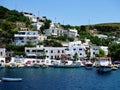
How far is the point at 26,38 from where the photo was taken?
3716 inches

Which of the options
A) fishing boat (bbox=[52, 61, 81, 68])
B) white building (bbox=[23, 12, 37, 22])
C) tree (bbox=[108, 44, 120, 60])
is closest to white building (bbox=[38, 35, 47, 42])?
fishing boat (bbox=[52, 61, 81, 68])

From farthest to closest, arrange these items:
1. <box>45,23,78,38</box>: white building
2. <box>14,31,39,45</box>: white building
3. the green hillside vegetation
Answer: <box>45,23,78,38</box>: white building
the green hillside vegetation
<box>14,31,39,45</box>: white building

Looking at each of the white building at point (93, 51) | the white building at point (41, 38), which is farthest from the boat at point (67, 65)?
the white building at point (41, 38)

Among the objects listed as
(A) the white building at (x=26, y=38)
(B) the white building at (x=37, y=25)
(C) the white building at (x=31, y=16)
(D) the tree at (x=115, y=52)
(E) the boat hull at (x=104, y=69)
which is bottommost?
(E) the boat hull at (x=104, y=69)

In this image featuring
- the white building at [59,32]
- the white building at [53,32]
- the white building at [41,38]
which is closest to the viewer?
the white building at [41,38]

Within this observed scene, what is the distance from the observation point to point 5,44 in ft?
310

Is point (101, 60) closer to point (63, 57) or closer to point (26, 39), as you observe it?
point (63, 57)

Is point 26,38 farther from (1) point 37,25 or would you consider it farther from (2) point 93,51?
(2) point 93,51

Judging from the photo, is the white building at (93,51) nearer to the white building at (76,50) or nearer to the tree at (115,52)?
the white building at (76,50)

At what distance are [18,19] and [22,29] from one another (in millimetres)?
8783

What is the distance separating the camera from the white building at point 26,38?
9381 centimetres

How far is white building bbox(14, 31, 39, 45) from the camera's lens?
308ft

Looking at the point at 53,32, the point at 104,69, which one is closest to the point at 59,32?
the point at 53,32

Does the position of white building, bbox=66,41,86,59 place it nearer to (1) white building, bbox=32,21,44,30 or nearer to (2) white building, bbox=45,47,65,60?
(2) white building, bbox=45,47,65,60
